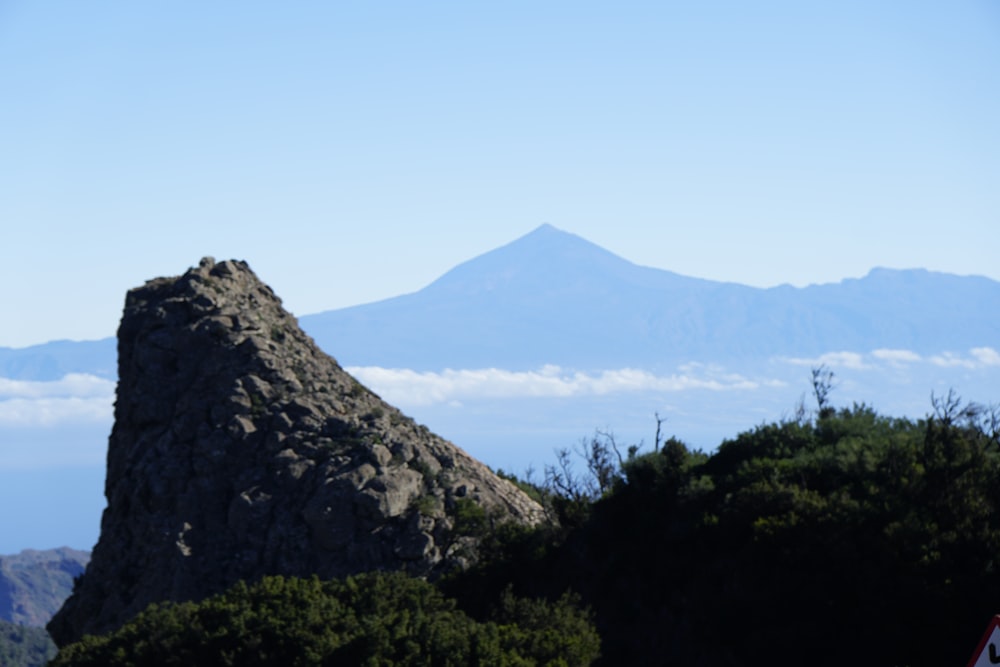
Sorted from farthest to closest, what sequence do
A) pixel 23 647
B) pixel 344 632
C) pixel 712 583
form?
1. pixel 23 647
2. pixel 712 583
3. pixel 344 632

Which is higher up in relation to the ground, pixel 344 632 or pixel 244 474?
pixel 244 474

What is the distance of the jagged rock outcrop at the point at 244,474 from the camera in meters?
39.1

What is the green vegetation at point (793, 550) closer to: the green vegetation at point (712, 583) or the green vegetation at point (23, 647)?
the green vegetation at point (712, 583)

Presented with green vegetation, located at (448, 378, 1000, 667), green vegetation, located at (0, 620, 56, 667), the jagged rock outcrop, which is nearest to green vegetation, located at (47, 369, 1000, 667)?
green vegetation, located at (448, 378, 1000, 667)

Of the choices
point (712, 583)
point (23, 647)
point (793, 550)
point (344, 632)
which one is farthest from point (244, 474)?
point (23, 647)

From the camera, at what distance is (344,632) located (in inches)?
1192

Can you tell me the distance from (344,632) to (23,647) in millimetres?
108649

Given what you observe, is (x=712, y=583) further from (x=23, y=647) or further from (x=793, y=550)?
(x=23, y=647)

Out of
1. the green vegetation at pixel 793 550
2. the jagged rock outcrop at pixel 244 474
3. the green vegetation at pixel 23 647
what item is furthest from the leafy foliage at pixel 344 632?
the green vegetation at pixel 23 647

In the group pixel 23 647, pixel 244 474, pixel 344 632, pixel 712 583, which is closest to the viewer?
pixel 344 632

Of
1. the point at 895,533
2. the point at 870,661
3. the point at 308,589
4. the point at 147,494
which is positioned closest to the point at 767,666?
the point at 870,661

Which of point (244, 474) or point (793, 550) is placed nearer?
point (793, 550)

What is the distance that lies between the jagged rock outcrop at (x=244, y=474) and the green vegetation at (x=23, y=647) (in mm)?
82207

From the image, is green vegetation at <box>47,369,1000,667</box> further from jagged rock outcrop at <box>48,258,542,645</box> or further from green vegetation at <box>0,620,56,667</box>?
green vegetation at <box>0,620,56,667</box>
